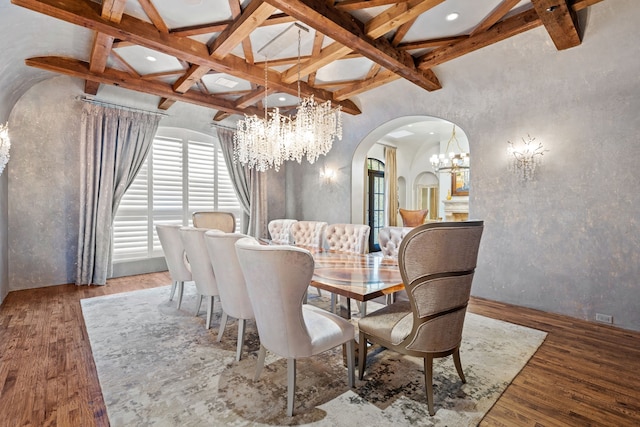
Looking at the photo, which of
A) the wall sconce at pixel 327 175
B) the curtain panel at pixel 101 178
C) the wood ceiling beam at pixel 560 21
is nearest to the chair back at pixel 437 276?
the wood ceiling beam at pixel 560 21

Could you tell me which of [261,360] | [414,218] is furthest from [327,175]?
[261,360]

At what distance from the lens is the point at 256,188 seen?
6332 mm

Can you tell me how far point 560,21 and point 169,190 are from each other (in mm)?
5826

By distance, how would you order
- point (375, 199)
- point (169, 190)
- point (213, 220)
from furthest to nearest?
1. point (375, 199)
2. point (169, 190)
3. point (213, 220)

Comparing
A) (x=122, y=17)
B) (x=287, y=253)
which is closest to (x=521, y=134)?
(x=287, y=253)

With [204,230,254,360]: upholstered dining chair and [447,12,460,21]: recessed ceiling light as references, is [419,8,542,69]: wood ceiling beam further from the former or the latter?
[204,230,254,360]: upholstered dining chair

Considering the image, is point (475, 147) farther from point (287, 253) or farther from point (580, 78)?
point (287, 253)

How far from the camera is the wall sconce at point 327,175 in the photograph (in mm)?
5832

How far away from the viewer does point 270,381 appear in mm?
2037

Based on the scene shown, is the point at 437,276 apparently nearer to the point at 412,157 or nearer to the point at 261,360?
the point at 261,360

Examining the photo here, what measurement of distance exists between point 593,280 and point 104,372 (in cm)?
455

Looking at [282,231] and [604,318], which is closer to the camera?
[604,318]

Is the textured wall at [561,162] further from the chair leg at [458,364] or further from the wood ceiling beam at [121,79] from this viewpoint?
the wood ceiling beam at [121,79]

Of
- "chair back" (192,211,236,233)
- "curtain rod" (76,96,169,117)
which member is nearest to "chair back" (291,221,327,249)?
"chair back" (192,211,236,233)
